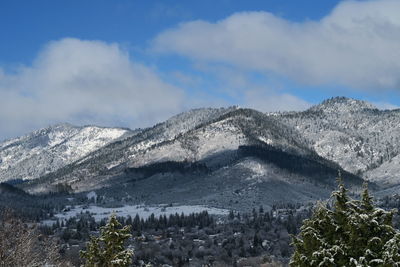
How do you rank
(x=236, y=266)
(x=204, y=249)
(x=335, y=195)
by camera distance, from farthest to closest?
1. (x=204, y=249)
2. (x=236, y=266)
3. (x=335, y=195)

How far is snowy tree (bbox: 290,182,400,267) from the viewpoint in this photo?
75.6 feet

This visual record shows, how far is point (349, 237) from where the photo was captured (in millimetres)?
24516

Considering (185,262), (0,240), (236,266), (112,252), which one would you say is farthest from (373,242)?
(185,262)

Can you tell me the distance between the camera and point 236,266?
160m

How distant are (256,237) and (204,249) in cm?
2035

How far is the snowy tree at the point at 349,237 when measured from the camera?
23.0 m

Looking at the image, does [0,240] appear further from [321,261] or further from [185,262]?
[185,262]

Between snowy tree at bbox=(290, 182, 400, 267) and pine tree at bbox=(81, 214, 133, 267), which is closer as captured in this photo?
snowy tree at bbox=(290, 182, 400, 267)

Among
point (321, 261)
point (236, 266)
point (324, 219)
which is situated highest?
point (324, 219)

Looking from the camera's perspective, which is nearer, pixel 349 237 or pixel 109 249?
pixel 349 237

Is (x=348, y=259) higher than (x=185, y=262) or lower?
higher

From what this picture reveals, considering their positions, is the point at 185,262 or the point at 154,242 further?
the point at 154,242

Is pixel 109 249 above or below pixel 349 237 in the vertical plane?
below

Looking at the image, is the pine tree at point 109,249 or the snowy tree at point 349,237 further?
the pine tree at point 109,249
